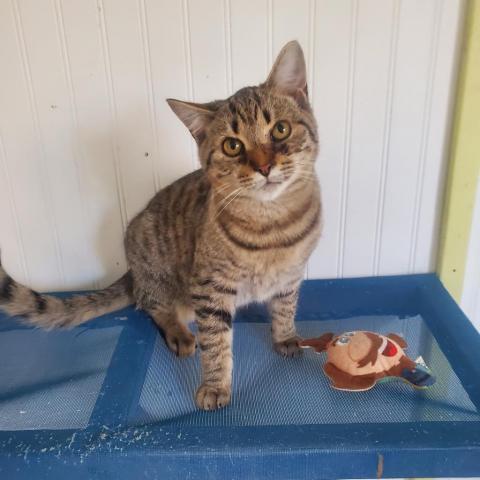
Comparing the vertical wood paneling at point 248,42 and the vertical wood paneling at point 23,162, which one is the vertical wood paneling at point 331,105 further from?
the vertical wood paneling at point 23,162

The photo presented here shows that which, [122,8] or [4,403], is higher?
[122,8]

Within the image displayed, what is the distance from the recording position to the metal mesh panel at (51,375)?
3.27 ft

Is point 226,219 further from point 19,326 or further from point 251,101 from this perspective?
point 19,326

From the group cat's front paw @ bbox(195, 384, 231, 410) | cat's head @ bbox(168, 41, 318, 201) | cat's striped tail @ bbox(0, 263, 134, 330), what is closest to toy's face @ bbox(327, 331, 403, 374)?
cat's front paw @ bbox(195, 384, 231, 410)

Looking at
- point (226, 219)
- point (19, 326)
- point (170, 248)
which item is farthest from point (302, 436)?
point (19, 326)

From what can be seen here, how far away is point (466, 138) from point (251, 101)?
2.24 feet

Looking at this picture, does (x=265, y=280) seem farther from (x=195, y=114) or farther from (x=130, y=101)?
(x=130, y=101)

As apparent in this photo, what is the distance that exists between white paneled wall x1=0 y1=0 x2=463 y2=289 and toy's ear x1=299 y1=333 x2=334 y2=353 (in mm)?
351

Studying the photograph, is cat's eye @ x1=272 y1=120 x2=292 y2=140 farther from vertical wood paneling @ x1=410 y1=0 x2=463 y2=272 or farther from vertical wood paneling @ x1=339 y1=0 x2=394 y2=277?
vertical wood paneling @ x1=410 y1=0 x2=463 y2=272

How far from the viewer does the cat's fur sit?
0.96m

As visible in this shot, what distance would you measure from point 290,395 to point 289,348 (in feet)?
0.57

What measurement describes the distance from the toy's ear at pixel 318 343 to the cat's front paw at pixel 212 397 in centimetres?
27

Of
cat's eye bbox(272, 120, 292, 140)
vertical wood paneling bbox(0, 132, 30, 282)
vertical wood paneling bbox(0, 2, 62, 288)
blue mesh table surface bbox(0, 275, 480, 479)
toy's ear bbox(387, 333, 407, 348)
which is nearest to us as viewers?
blue mesh table surface bbox(0, 275, 480, 479)

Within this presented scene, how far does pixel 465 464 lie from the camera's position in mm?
856
